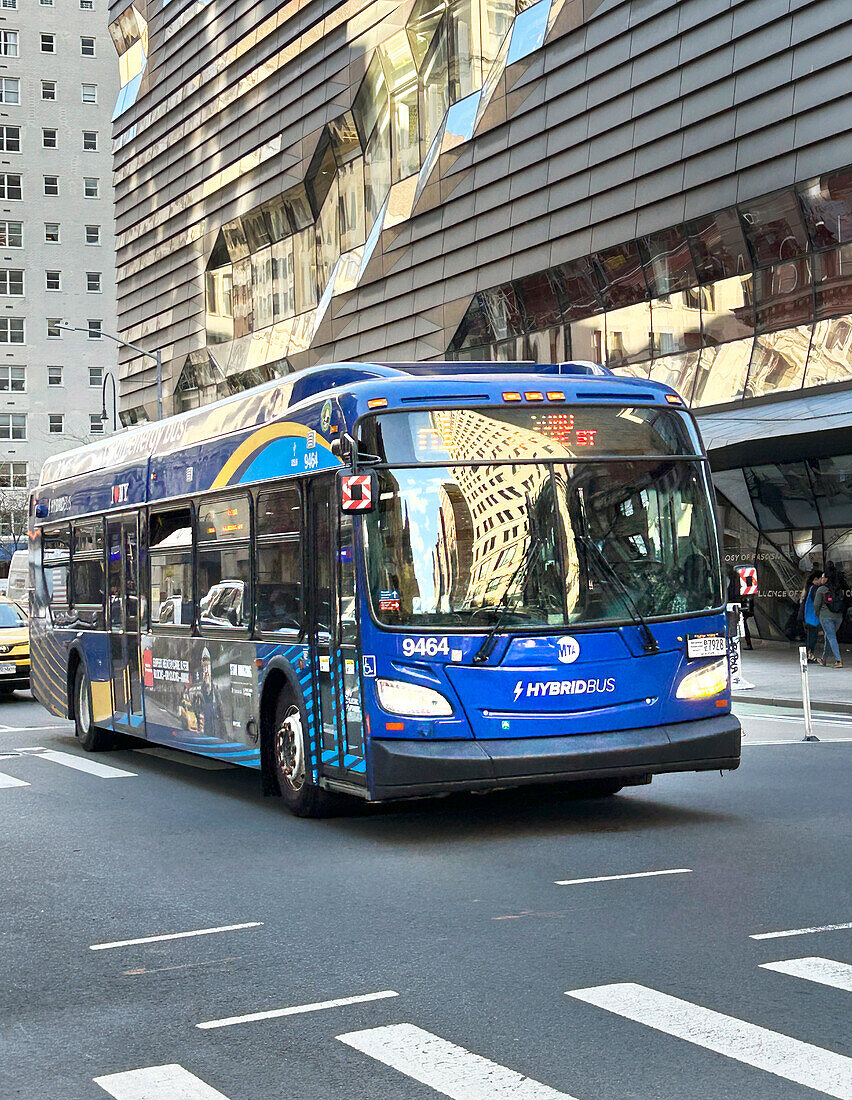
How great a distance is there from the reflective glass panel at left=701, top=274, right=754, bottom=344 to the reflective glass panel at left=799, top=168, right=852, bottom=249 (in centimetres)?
179

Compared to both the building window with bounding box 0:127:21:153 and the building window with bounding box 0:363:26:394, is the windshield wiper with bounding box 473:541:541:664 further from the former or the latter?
the building window with bounding box 0:127:21:153

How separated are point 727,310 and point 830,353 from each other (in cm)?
282

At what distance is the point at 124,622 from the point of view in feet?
49.2

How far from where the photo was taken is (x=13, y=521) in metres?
79.6

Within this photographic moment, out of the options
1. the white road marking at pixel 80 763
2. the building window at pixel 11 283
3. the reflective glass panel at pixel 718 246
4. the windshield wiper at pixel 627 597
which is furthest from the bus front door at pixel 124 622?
the building window at pixel 11 283

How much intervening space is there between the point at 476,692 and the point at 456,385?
2.01m

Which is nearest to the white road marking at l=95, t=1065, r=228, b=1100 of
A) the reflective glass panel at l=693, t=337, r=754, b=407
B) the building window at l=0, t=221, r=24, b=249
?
the reflective glass panel at l=693, t=337, r=754, b=407

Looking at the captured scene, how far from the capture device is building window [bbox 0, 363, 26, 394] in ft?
290

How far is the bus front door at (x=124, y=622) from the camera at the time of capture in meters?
A: 14.7

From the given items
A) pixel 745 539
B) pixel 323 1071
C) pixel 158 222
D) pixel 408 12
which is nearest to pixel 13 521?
pixel 158 222

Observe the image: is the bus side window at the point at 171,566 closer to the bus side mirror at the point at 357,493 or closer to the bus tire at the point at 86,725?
the bus tire at the point at 86,725

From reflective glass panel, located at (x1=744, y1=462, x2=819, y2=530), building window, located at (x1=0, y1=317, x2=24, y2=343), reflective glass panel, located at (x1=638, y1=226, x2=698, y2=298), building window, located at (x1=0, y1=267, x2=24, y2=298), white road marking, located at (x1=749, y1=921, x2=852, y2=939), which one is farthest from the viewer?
building window, located at (x1=0, y1=267, x2=24, y2=298)

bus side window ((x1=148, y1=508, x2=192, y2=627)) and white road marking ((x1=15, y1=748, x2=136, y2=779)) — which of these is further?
white road marking ((x1=15, y1=748, x2=136, y2=779))

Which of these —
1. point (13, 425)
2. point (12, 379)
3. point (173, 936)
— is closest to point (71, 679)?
point (173, 936)
